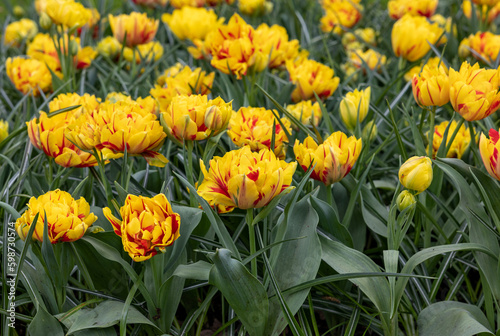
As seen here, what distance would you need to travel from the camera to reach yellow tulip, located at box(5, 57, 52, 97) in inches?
61.4

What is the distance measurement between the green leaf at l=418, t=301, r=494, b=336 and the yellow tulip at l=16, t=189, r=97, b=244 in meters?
0.62

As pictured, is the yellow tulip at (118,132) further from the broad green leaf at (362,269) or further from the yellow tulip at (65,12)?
the yellow tulip at (65,12)

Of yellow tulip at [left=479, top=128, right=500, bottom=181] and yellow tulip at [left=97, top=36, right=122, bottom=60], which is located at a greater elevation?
yellow tulip at [left=479, top=128, right=500, bottom=181]

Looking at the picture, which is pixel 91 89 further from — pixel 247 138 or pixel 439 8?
pixel 439 8

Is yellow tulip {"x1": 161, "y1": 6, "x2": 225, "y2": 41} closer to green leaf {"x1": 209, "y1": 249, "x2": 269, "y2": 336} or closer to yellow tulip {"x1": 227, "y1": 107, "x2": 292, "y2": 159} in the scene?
yellow tulip {"x1": 227, "y1": 107, "x2": 292, "y2": 159}

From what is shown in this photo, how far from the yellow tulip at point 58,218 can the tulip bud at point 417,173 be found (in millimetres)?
536

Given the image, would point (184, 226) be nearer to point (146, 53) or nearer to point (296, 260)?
point (296, 260)

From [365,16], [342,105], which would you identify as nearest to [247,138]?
[342,105]

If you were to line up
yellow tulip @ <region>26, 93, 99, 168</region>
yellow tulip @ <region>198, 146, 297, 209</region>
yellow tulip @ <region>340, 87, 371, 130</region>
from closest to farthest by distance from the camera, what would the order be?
yellow tulip @ <region>198, 146, 297, 209</region> → yellow tulip @ <region>26, 93, 99, 168</region> → yellow tulip @ <region>340, 87, 371, 130</region>

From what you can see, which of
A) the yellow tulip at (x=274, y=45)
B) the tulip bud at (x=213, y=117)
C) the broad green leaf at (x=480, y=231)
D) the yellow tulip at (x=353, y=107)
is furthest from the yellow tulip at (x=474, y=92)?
the yellow tulip at (x=274, y=45)

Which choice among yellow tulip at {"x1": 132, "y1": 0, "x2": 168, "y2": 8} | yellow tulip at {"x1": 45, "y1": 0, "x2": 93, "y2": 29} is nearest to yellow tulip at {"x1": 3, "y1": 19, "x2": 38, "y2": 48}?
yellow tulip at {"x1": 132, "y1": 0, "x2": 168, "y2": 8}

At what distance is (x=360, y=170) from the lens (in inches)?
44.8

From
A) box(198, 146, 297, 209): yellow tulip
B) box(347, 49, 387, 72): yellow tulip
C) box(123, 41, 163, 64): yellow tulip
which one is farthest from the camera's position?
box(123, 41, 163, 64): yellow tulip

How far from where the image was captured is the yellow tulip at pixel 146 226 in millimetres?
739
